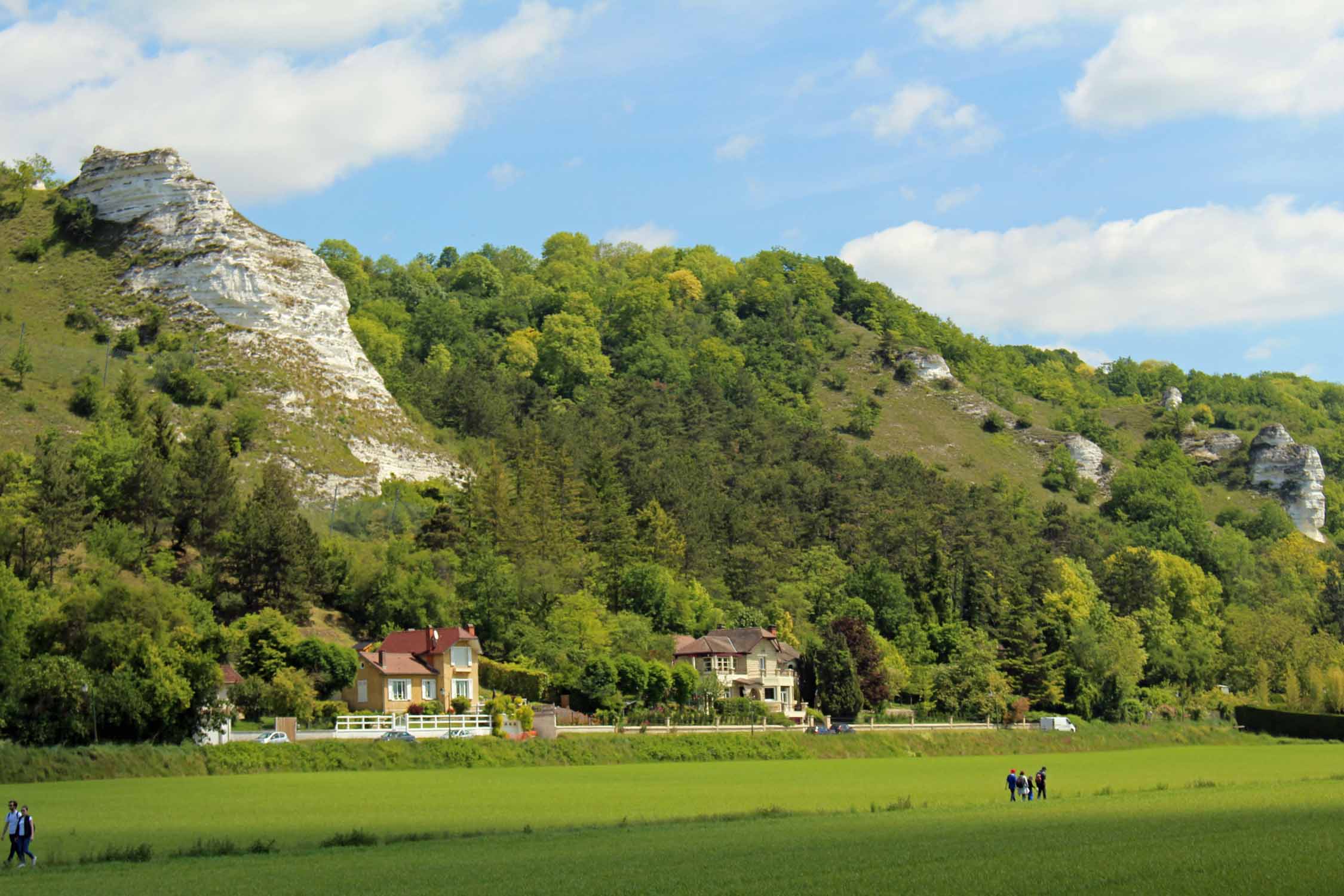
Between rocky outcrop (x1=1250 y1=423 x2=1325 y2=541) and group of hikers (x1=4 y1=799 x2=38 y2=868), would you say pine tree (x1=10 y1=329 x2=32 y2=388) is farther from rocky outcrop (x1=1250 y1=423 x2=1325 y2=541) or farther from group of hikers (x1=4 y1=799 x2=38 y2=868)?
rocky outcrop (x1=1250 y1=423 x2=1325 y2=541)

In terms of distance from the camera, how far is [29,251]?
114 m

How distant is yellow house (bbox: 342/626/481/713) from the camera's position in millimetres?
66312

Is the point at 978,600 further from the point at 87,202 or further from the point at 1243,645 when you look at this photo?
the point at 87,202

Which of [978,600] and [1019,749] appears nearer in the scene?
[1019,749]

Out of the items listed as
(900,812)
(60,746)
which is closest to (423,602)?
(60,746)

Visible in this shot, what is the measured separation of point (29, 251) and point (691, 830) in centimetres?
10114

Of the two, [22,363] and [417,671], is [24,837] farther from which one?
[22,363]

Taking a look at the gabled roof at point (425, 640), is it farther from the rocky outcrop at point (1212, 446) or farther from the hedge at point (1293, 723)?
the rocky outcrop at point (1212, 446)

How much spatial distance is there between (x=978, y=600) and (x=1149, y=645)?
1398 centimetres

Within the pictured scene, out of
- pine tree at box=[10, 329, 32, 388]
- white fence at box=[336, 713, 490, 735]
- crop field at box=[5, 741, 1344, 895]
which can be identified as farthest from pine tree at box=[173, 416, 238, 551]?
crop field at box=[5, 741, 1344, 895]

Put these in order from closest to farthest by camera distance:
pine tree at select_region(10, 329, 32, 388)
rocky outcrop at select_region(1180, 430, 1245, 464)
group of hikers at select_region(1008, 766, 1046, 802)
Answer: group of hikers at select_region(1008, 766, 1046, 802), pine tree at select_region(10, 329, 32, 388), rocky outcrop at select_region(1180, 430, 1245, 464)

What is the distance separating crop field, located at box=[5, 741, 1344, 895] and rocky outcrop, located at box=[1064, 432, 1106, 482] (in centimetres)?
11986

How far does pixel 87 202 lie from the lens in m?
116

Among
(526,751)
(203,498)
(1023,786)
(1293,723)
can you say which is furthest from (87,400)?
(1293,723)
